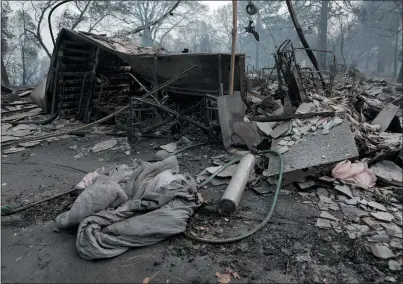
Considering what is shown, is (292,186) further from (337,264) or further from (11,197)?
(11,197)

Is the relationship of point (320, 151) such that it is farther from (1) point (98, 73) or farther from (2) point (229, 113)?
(1) point (98, 73)

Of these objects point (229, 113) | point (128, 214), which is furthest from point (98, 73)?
point (128, 214)

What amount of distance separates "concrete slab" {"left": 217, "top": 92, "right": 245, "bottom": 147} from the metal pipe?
136 centimetres

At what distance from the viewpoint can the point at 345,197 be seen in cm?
381

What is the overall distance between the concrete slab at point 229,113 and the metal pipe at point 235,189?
1359 mm

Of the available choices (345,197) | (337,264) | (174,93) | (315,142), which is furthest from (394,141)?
(174,93)

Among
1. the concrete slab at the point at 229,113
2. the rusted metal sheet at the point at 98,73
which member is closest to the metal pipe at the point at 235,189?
the concrete slab at the point at 229,113

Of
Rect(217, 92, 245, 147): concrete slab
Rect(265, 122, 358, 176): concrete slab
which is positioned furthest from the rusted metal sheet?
Rect(265, 122, 358, 176): concrete slab

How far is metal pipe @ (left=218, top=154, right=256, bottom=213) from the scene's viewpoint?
3508 millimetres

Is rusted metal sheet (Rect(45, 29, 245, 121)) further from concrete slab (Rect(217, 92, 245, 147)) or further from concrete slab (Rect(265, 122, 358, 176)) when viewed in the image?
concrete slab (Rect(265, 122, 358, 176))

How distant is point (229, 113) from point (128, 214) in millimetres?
3034

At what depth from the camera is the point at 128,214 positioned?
126 inches

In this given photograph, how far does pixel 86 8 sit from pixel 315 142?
2230cm

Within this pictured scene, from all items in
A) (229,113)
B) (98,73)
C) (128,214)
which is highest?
(98,73)
